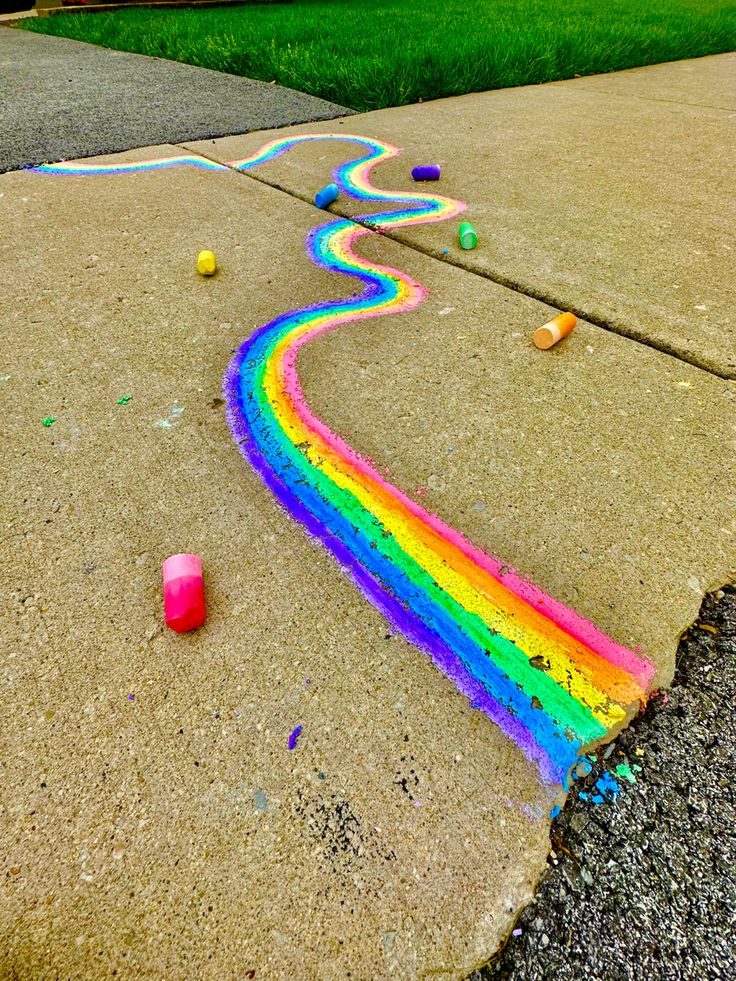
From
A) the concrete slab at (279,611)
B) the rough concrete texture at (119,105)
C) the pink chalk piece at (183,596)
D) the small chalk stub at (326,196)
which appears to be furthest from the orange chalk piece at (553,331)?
the rough concrete texture at (119,105)

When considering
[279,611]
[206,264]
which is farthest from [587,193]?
[279,611]

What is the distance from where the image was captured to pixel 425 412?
1971mm

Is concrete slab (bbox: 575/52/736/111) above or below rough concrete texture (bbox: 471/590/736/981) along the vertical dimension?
above

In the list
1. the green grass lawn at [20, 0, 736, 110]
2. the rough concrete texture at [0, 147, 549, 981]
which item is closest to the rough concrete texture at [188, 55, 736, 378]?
the green grass lawn at [20, 0, 736, 110]

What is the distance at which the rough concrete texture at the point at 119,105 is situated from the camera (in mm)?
4094

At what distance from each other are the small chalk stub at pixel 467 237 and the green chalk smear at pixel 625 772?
236 centimetres

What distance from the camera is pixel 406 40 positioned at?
611 cm

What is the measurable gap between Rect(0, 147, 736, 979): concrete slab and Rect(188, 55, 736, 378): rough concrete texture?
25 centimetres

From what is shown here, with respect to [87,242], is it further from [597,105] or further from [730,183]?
[597,105]

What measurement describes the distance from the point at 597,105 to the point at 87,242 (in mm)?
4584

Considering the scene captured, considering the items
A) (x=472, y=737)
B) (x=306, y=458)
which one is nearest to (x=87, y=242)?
(x=306, y=458)

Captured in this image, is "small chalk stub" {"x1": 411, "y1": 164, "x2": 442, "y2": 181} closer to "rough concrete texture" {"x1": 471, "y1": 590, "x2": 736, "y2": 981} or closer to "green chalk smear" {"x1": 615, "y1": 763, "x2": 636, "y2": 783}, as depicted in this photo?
"rough concrete texture" {"x1": 471, "y1": 590, "x2": 736, "y2": 981}

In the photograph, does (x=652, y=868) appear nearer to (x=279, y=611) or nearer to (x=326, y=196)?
(x=279, y=611)

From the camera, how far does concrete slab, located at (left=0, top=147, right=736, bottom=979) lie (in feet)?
3.30
